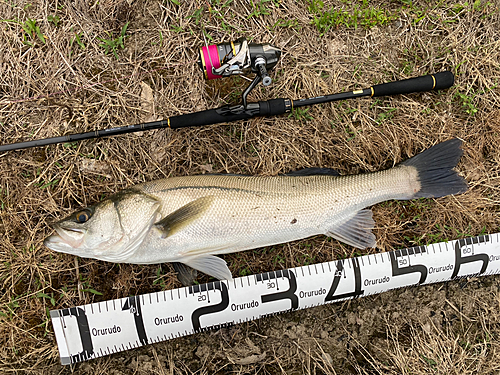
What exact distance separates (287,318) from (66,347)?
1965 millimetres

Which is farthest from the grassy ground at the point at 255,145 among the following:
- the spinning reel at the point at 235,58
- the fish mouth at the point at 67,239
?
the fish mouth at the point at 67,239

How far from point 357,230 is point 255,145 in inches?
49.8

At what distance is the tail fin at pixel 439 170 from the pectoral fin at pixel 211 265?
72.7 inches

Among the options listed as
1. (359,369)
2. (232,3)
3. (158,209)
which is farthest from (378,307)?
(232,3)

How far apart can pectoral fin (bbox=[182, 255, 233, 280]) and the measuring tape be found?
14 cm

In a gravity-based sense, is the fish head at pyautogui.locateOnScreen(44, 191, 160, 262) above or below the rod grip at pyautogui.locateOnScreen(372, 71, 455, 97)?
below

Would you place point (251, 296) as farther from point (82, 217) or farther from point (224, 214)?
point (82, 217)

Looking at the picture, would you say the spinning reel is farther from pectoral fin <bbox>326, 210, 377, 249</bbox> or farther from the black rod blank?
pectoral fin <bbox>326, 210, 377, 249</bbox>

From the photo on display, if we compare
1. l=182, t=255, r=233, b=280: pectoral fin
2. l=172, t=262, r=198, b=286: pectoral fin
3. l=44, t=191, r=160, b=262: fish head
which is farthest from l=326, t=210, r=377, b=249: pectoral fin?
l=44, t=191, r=160, b=262: fish head

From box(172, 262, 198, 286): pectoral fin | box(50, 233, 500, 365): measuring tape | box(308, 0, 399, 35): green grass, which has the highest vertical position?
box(308, 0, 399, 35): green grass

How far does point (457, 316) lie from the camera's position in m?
3.19

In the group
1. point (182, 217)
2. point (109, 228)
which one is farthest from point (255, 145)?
point (109, 228)

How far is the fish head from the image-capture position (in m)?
2.51

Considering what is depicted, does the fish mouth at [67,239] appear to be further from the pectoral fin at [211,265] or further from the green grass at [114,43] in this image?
the green grass at [114,43]
